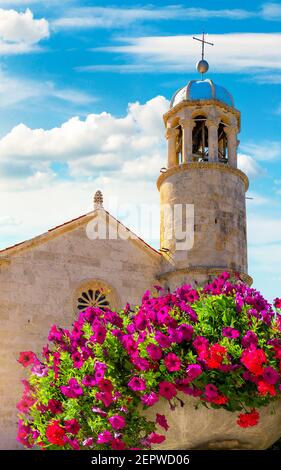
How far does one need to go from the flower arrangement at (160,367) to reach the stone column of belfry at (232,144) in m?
12.5

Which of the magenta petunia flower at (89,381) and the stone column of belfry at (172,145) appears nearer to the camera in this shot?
the magenta petunia flower at (89,381)

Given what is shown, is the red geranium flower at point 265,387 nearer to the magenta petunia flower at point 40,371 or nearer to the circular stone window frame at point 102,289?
the magenta petunia flower at point 40,371

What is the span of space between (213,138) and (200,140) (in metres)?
1.89

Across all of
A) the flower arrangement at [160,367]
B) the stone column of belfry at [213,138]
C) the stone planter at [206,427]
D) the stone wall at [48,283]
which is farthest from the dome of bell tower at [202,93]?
the stone planter at [206,427]

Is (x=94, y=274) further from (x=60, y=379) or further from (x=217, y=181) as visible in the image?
(x=60, y=379)

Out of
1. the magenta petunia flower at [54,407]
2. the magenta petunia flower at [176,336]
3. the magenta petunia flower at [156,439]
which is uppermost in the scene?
the magenta petunia flower at [176,336]

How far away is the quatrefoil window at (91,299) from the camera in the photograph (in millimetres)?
22000

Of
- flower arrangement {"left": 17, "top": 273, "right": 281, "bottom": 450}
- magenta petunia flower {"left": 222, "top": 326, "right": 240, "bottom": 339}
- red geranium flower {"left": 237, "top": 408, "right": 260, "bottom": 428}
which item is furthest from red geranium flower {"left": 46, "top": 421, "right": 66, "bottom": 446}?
magenta petunia flower {"left": 222, "top": 326, "right": 240, "bottom": 339}

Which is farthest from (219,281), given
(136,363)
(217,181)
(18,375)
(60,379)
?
(217,181)

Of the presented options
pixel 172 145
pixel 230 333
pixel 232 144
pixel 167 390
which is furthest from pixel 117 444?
pixel 232 144

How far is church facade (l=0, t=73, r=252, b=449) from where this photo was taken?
20953 mm

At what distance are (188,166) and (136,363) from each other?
13016 mm

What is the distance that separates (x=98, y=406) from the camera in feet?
38.4

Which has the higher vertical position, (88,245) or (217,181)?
(217,181)
